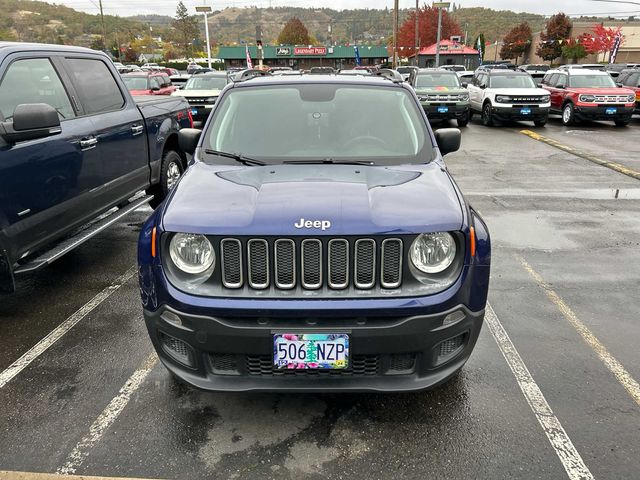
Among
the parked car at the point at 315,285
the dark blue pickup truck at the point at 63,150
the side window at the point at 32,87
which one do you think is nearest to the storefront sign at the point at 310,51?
the dark blue pickup truck at the point at 63,150

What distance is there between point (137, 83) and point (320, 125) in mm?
14336

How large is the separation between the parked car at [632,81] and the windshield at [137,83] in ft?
49.9

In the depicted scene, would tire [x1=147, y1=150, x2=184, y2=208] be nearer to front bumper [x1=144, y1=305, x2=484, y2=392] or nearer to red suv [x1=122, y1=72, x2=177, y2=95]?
front bumper [x1=144, y1=305, x2=484, y2=392]

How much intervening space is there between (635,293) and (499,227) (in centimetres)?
218

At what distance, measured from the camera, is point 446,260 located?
2.78 metres

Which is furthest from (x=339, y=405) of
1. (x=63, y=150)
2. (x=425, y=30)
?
(x=425, y=30)

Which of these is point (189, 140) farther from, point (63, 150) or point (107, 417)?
point (107, 417)

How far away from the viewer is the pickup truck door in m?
5.13

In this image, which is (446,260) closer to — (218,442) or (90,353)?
(218,442)

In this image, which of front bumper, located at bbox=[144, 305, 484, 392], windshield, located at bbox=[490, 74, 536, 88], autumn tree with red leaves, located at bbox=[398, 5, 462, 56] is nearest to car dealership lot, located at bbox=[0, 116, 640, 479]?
front bumper, located at bbox=[144, 305, 484, 392]

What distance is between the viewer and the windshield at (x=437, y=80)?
17.3 meters

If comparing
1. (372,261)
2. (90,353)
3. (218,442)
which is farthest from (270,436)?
(90,353)

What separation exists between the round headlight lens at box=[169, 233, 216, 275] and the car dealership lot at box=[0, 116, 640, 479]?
0.93 meters

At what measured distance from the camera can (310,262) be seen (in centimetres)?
264
